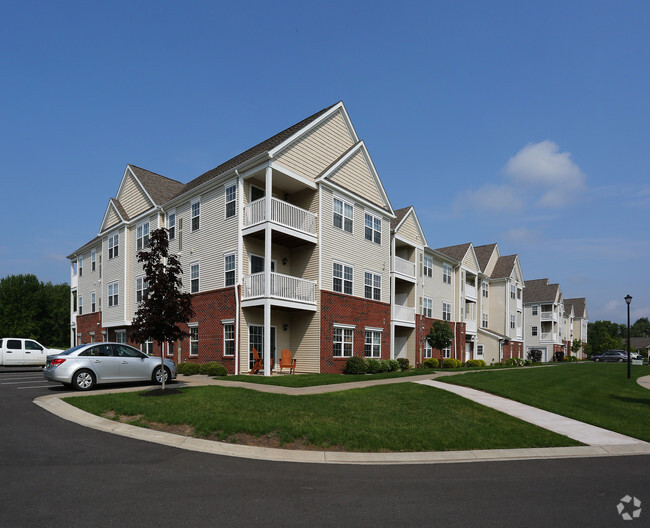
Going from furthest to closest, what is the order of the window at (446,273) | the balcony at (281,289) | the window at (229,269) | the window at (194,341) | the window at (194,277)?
the window at (446,273), the window at (194,277), the window at (194,341), the window at (229,269), the balcony at (281,289)

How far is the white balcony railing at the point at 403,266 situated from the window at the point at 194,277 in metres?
12.6

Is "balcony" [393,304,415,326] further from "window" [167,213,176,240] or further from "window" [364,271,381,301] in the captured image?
"window" [167,213,176,240]

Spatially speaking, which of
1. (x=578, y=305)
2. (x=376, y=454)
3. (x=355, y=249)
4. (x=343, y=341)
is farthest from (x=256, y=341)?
(x=578, y=305)

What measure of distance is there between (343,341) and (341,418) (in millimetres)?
14603

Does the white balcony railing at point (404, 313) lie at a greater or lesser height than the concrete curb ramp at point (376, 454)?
greater

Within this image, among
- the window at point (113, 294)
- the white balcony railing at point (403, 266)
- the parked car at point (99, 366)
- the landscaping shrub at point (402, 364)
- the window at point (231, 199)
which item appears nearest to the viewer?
the parked car at point (99, 366)

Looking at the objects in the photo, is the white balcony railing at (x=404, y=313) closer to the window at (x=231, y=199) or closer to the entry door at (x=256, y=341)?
the entry door at (x=256, y=341)

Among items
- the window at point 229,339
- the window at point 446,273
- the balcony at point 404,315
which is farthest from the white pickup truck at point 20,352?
the window at point 446,273

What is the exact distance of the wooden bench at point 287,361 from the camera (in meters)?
22.6

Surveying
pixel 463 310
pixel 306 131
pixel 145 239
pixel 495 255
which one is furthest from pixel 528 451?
pixel 495 255

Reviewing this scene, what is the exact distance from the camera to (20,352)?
28250 millimetres

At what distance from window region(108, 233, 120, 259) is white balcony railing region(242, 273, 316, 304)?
1550 centimetres

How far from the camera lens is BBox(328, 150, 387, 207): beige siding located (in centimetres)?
2675

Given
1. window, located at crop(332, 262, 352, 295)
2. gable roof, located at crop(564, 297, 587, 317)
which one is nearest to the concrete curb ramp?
window, located at crop(332, 262, 352, 295)
